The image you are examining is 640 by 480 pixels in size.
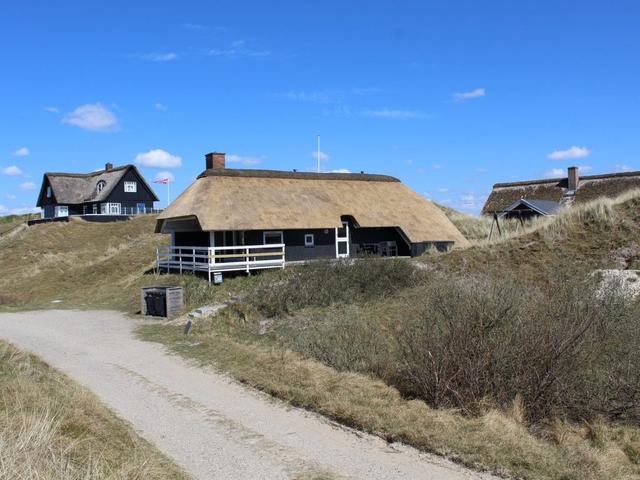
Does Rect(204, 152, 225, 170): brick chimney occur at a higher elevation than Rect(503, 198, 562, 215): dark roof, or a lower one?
higher

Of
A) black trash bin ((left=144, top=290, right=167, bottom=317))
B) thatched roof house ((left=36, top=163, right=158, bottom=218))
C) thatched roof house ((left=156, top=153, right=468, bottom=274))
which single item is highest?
thatched roof house ((left=36, top=163, right=158, bottom=218))

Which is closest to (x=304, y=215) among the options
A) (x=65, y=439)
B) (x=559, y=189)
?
(x=65, y=439)

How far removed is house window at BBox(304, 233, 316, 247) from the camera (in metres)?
28.1

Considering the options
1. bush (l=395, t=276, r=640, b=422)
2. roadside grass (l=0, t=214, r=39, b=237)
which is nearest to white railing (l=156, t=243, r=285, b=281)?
bush (l=395, t=276, r=640, b=422)

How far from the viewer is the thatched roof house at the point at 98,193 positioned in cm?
5966

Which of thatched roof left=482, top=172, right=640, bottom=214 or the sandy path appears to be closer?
the sandy path

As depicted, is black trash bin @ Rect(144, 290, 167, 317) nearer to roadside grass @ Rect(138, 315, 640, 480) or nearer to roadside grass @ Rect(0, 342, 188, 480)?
roadside grass @ Rect(138, 315, 640, 480)

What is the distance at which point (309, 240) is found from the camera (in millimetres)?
28297

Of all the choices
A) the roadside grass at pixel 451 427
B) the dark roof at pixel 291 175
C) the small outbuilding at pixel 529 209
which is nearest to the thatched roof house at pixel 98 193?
the dark roof at pixel 291 175

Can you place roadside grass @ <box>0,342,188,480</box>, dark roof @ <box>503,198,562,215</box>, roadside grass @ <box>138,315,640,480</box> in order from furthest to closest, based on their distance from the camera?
dark roof @ <box>503,198,562,215</box> < roadside grass @ <box>138,315,640,480</box> < roadside grass @ <box>0,342,188,480</box>

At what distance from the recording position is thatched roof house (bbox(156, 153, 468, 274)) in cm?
2623

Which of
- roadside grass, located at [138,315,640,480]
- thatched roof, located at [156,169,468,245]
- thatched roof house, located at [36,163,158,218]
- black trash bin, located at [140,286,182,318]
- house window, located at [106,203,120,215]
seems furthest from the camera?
thatched roof house, located at [36,163,158,218]

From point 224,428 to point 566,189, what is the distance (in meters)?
42.6

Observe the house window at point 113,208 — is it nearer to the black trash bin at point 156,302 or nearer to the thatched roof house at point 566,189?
the thatched roof house at point 566,189
